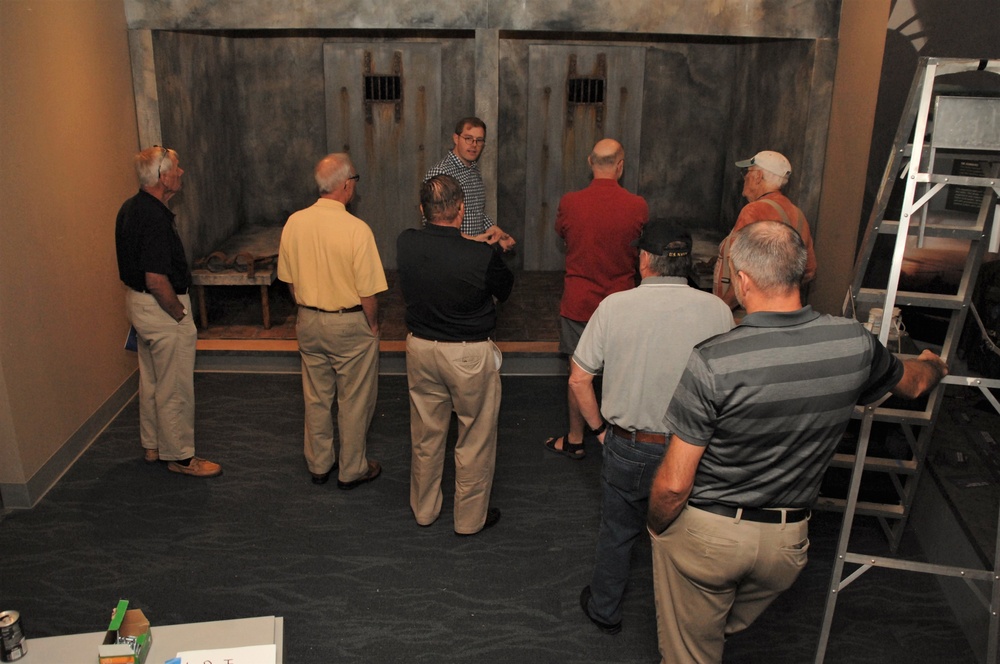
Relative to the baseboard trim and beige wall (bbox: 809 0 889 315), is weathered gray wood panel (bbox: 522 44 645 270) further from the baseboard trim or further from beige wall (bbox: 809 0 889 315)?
the baseboard trim

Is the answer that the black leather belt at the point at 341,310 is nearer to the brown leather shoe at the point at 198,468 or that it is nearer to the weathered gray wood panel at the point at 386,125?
the brown leather shoe at the point at 198,468

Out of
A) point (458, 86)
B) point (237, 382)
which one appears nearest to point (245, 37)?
point (458, 86)

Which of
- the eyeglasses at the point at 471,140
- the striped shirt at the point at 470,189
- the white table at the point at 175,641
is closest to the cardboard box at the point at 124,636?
the white table at the point at 175,641

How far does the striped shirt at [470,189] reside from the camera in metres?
5.68

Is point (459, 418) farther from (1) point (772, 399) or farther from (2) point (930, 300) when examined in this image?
(2) point (930, 300)

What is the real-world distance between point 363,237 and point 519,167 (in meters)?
4.26

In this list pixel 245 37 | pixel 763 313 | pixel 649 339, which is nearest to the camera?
pixel 763 313

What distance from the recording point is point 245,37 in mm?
8086

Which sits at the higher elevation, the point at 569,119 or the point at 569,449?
the point at 569,119

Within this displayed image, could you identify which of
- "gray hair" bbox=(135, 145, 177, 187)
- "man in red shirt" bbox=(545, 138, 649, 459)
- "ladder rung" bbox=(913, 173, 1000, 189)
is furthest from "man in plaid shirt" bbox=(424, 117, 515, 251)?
"ladder rung" bbox=(913, 173, 1000, 189)

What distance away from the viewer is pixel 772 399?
2422 millimetres

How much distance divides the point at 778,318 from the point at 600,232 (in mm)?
2261

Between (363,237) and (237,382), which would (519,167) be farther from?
(363,237)


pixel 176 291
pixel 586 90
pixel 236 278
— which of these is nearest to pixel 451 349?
pixel 176 291
